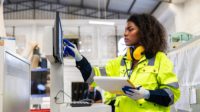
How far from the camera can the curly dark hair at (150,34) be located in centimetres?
195

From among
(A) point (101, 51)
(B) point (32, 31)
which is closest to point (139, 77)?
(A) point (101, 51)

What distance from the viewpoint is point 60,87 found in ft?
5.95

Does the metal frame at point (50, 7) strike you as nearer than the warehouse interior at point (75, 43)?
No

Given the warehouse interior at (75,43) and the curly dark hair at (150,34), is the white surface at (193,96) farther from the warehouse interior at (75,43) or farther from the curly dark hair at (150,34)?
the curly dark hair at (150,34)

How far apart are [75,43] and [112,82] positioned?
25.7ft

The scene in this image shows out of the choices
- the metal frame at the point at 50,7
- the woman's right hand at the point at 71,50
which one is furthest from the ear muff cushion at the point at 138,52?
the metal frame at the point at 50,7

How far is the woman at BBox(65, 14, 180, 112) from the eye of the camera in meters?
1.78

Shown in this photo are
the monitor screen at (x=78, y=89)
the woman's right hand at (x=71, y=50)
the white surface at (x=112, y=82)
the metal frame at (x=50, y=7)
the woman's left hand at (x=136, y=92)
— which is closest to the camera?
the white surface at (x=112, y=82)

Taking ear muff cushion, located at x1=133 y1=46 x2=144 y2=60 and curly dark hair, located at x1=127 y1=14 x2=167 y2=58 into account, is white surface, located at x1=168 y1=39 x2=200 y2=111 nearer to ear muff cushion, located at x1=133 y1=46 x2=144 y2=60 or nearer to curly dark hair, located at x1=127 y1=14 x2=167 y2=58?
curly dark hair, located at x1=127 y1=14 x2=167 y2=58

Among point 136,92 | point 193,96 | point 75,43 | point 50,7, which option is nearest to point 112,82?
point 136,92

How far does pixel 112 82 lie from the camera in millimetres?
1645

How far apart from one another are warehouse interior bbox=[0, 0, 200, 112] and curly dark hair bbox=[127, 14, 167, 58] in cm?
48

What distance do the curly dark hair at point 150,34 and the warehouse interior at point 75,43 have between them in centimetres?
48

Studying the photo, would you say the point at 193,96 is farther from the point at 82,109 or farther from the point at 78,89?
the point at 78,89
